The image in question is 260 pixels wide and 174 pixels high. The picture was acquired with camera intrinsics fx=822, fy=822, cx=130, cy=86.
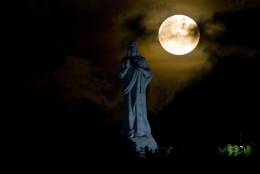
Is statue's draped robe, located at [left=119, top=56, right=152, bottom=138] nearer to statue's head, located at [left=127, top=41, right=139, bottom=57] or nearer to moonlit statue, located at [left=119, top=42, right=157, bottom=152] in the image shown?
moonlit statue, located at [left=119, top=42, right=157, bottom=152]

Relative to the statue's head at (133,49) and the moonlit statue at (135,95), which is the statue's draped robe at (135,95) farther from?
the statue's head at (133,49)

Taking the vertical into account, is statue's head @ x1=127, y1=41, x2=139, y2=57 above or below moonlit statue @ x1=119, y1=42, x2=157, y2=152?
above

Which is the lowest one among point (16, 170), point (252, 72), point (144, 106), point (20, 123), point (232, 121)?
point (16, 170)

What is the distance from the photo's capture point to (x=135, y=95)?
27062 mm

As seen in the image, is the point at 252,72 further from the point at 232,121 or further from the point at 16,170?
the point at 16,170

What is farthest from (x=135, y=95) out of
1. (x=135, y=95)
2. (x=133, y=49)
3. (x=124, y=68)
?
(x=133, y=49)

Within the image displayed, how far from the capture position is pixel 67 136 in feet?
64.0

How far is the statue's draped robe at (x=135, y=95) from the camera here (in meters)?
26.7

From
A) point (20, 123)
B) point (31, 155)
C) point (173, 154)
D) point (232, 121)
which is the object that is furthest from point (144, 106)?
point (232, 121)

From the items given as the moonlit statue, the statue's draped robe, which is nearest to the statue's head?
the moonlit statue

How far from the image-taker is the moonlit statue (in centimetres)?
2666

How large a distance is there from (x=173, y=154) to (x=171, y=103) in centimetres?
2465

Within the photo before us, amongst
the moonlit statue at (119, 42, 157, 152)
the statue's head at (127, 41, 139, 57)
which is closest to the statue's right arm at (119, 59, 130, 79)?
the moonlit statue at (119, 42, 157, 152)

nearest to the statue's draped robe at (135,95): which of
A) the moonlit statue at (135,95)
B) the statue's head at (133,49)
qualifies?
the moonlit statue at (135,95)
